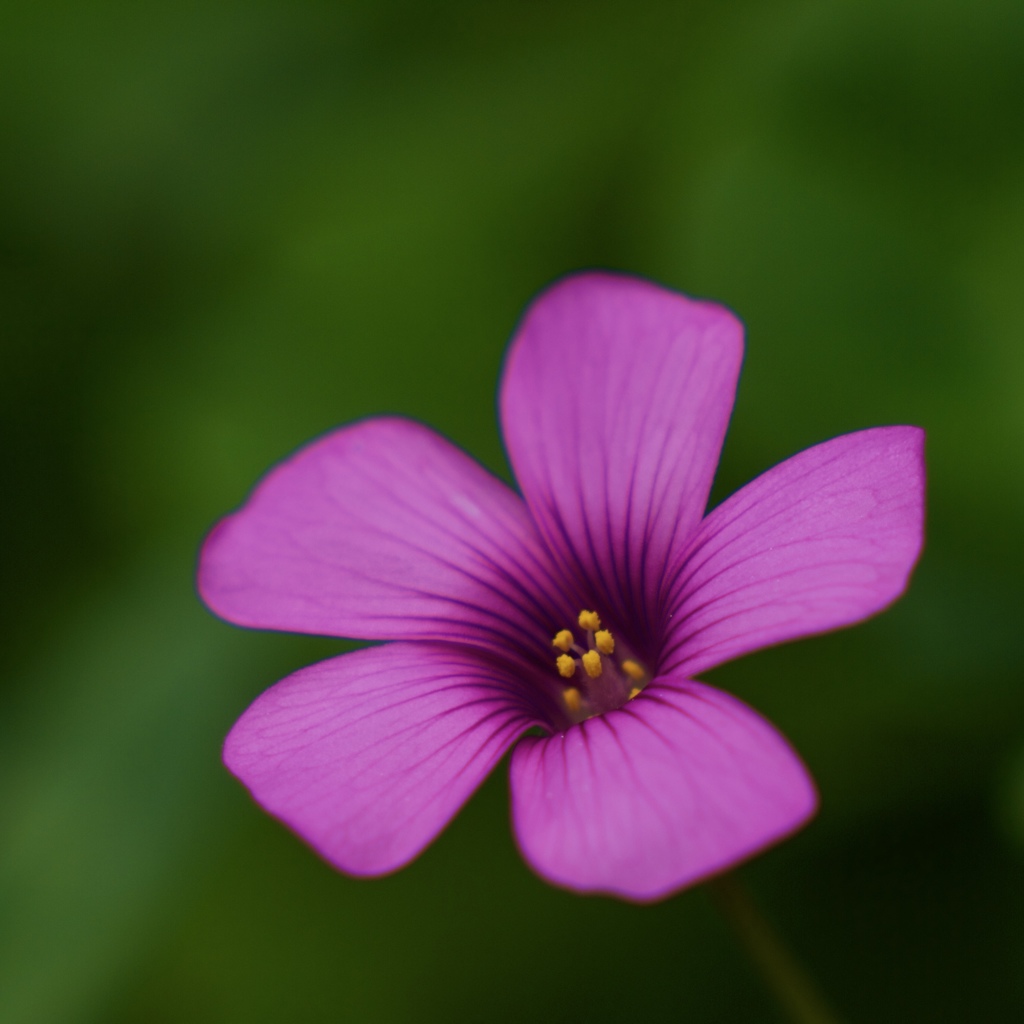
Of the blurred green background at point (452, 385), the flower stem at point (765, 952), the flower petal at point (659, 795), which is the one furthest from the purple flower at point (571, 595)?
the blurred green background at point (452, 385)

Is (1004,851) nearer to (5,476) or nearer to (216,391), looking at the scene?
(216,391)

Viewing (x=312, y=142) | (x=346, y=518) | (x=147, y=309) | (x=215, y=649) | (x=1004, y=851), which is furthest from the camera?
(x=312, y=142)

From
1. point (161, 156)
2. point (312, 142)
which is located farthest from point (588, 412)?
point (161, 156)

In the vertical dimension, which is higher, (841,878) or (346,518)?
(346,518)

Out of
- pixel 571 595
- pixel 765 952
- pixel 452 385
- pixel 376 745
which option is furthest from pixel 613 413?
pixel 452 385

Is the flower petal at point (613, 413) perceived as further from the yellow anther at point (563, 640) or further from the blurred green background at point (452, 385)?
the blurred green background at point (452, 385)

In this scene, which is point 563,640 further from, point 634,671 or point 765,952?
point 765,952
